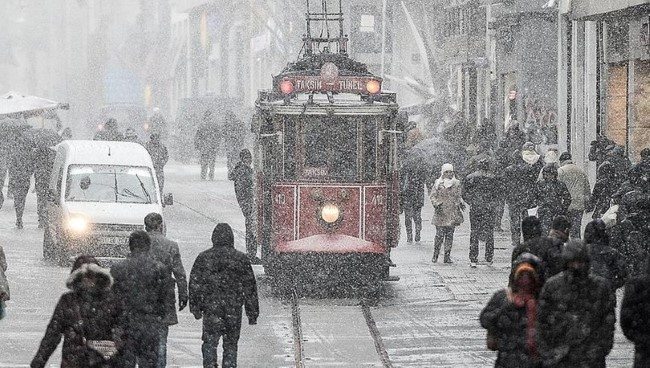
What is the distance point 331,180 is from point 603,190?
4847 millimetres

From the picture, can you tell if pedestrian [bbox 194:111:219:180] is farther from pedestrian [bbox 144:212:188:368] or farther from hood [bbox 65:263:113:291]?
hood [bbox 65:263:113:291]

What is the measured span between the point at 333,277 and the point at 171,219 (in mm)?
11881

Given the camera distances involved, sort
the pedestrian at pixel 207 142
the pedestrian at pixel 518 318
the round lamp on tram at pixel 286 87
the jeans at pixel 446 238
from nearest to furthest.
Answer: the pedestrian at pixel 518 318 < the round lamp on tram at pixel 286 87 < the jeans at pixel 446 238 < the pedestrian at pixel 207 142

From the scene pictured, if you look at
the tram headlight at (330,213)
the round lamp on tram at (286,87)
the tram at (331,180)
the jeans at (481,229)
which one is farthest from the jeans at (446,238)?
the round lamp on tram at (286,87)

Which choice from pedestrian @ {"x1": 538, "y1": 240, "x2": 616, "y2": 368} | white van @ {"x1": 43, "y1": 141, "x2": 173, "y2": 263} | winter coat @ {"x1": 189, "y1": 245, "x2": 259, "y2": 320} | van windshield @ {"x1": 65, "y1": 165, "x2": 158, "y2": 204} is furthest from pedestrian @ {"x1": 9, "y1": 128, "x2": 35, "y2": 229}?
pedestrian @ {"x1": 538, "y1": 240, "x2": 616, "y2": 368}

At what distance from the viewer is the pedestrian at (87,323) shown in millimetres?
10484

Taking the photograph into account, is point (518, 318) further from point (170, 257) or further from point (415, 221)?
point (415, 221)

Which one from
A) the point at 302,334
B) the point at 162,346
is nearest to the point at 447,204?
the point at 302,334

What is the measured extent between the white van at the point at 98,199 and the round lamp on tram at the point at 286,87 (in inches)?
129

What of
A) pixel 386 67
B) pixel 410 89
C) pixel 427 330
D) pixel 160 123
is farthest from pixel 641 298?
pixel 386 67

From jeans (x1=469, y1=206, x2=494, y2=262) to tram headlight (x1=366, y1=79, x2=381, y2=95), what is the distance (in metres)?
4.01

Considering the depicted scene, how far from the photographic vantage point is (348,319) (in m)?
19.7

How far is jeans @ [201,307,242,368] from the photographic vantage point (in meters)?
14.4

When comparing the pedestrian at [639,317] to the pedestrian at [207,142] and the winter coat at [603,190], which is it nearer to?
the winter coat at [603,190]
